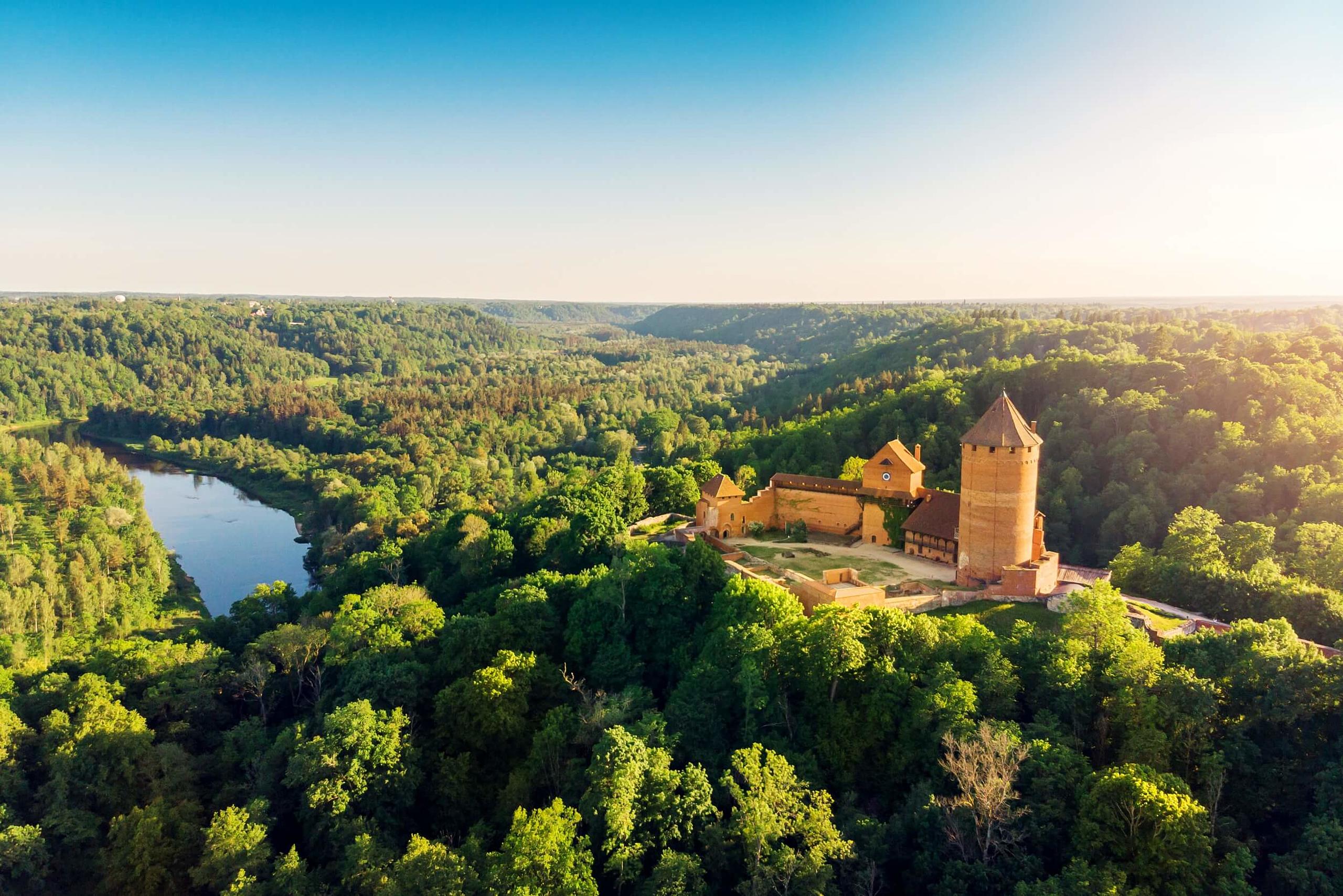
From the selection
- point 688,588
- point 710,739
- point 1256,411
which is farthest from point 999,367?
point 710,739

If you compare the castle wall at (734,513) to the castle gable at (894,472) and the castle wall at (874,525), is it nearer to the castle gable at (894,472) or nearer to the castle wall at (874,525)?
the castle wall at (874,525)

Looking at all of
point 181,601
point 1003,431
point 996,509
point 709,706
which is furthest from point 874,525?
point 181,601

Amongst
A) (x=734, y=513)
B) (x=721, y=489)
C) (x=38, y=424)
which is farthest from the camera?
(x=38, y=424)

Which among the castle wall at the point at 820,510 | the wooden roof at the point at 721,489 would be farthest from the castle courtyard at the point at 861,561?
the wooden roof at the point at 721,489

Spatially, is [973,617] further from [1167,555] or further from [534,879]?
[534,879]

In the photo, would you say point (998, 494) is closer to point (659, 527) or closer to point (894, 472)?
point (894, 472)

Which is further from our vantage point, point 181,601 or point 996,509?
point 181,601
